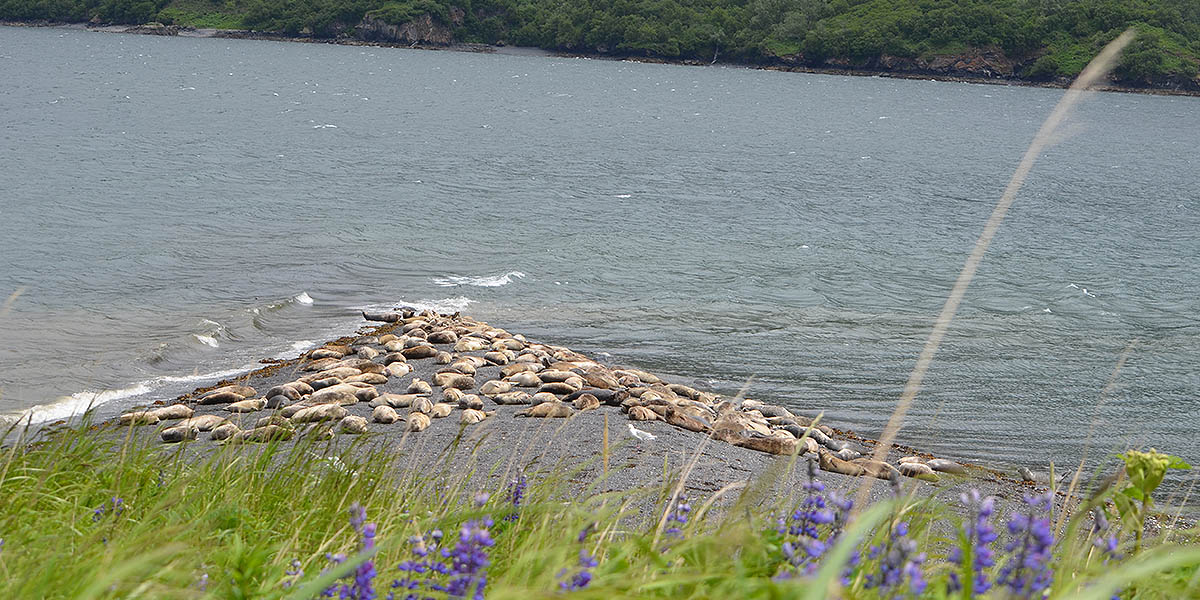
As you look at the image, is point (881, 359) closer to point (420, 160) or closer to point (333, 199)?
point (333, 199)

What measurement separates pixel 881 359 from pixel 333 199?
18665 millimetres

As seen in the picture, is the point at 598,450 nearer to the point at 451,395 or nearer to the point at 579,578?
the point at 451,395

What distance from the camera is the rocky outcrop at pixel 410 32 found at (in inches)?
6245

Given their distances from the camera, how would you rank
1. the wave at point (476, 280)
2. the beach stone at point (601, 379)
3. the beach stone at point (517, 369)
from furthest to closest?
the wave at point (476, 280) → the beach stone at point (517, 369) → the beach stone at point (601, 379)

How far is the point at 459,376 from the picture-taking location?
1225 centimetres

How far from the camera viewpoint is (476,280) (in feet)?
67.8

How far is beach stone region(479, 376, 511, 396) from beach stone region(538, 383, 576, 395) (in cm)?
41

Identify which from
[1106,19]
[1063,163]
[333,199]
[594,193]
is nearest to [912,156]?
[1063,163]

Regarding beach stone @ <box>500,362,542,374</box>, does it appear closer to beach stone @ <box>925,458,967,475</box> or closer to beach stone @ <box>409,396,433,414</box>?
beach stone @ <box>409,396,433,414</box>

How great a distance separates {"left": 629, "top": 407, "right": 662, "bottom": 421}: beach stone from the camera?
1058 centimetres

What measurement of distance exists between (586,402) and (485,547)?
7563 millimetres

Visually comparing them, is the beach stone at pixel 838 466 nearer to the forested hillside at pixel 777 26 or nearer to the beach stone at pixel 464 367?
the beach stone at pixel 464 367

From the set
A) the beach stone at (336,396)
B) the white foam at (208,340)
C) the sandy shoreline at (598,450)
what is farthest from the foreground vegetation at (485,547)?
the white foam at (208,340)

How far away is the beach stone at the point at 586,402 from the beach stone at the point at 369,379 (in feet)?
9.08
